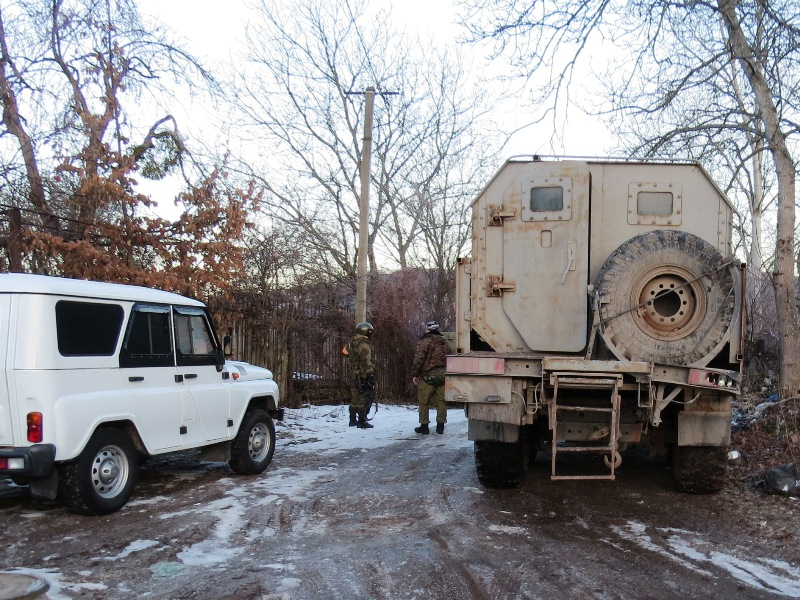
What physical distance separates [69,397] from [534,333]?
4.27 m

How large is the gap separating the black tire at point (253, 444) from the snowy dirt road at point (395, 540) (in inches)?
7.1

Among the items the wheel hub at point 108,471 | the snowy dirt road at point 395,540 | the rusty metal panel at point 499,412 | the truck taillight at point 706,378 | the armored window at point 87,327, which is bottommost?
the snowy dirt road at point 395,540

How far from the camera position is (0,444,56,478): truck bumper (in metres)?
5.49

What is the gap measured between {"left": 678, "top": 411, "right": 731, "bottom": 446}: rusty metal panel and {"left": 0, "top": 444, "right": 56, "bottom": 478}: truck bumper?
17.8 feet

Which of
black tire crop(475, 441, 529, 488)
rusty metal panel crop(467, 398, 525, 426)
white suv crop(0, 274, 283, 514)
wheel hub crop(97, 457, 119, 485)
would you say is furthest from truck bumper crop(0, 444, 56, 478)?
black tire crop(475, 441, 529, 488)

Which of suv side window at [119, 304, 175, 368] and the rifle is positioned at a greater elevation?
suv side window at [119, 304, 175, 368]

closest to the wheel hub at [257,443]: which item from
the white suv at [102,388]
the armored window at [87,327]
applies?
the white suv at [102,388]

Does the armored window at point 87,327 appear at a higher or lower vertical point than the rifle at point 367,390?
higher

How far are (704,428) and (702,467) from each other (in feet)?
1.47

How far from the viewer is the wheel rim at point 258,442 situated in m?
8.21

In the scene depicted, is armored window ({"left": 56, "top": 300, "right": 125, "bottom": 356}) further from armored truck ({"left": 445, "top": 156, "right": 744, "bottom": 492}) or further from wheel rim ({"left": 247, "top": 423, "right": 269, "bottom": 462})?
armored truck ({"left": 445, "top": 156, "right": 744, "bottom": 492})

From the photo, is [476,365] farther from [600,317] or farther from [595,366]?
[600,317]

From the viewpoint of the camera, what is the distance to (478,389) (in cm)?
674

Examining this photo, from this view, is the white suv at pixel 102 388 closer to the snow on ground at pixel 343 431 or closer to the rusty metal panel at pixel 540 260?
the snow on ground at pixel 343 431
